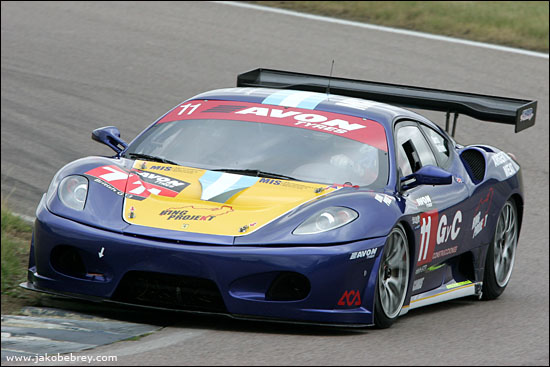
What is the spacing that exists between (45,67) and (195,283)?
9.44 m

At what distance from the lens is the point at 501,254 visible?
799cm

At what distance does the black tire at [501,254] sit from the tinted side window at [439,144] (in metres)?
0.59

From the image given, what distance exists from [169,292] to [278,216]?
0.68 m

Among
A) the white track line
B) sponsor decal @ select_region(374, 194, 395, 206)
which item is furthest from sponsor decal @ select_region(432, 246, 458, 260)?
the white track line

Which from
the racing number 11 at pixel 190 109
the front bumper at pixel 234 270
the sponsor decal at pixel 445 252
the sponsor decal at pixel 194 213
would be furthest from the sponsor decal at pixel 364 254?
the racing number 11 at pixel 190 109

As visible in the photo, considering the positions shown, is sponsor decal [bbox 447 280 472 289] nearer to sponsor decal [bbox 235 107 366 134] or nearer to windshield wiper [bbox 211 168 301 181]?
sponsor decal [bbox 235 107 366 134]

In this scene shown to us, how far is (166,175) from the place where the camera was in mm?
6289

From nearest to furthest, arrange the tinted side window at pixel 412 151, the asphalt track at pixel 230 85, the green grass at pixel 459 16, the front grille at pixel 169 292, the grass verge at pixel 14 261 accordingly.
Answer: the asphalt track at pixel 230 85
the front grille at pixel 169 292
the grass verge at pixel 14 261
the tinted side window at pixel 412 151
the green grass at pixel 459 16

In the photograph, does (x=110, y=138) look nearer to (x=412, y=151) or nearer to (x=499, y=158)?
(x=412, y=151)

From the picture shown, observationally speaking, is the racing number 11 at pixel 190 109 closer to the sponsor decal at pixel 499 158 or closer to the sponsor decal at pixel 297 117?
the sponsor decal at pixel 297 117

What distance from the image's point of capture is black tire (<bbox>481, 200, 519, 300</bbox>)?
25.4 ft

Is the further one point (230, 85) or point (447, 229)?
point (230, 85)

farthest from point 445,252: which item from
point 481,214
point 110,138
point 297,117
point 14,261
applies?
point 14,261

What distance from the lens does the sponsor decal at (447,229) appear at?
22.3 feet
